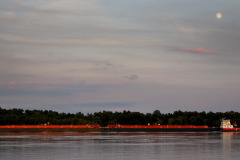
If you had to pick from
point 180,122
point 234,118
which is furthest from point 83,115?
point 234,118

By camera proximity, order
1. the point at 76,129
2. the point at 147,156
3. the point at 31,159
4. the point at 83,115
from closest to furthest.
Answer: the point at 31,159
the point at 147,156
the point at 76,129
the point at 83,115

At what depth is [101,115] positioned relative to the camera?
193625mm

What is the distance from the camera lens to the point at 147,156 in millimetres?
38969

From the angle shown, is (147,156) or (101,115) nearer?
(147,156)

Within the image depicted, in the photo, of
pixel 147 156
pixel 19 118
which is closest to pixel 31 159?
pixel 147 156

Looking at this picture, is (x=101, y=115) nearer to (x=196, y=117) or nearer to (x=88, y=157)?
(x=196, y=117)

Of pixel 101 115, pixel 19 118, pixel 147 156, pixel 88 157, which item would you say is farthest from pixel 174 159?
pixel 101 115

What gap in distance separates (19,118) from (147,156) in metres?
132

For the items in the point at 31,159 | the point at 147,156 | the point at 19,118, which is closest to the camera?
the point at 31,159

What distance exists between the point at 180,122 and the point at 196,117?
7394mm

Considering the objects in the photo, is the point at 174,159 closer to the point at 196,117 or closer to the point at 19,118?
the point at 19,118

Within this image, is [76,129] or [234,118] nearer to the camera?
[76,129]

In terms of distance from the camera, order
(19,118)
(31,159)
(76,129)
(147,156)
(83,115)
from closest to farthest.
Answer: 1. (31,159)
2. (147,156)
3. (76,129)
4. (19,118)
5. (83,115)

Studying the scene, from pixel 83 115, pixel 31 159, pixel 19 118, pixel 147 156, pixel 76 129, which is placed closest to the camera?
pixel 31 159
